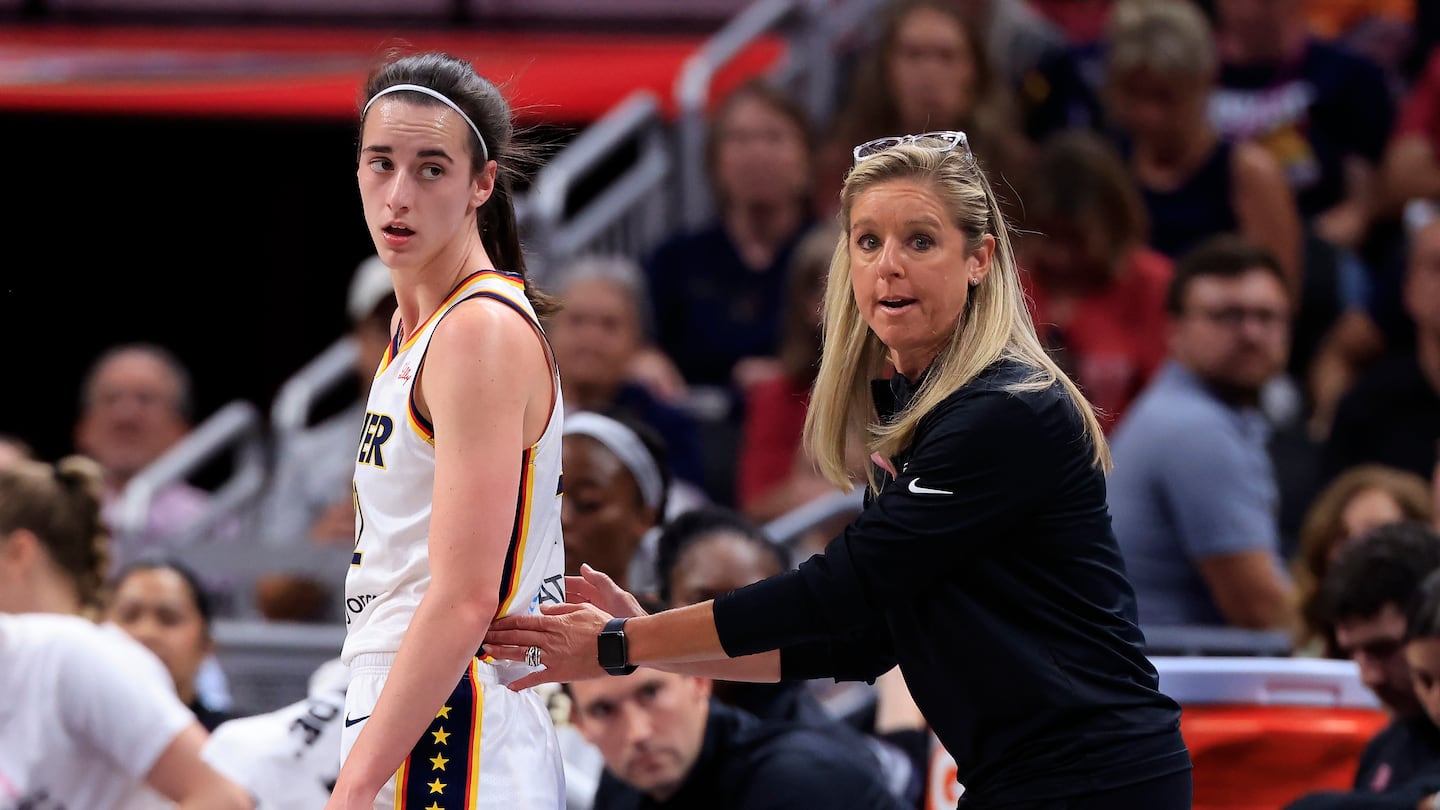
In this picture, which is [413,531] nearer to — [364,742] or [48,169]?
[364,742]

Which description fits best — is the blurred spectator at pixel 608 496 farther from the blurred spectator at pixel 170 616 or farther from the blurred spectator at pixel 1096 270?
the blurred spectator at pixel 1096 270

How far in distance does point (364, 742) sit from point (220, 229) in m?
8.01

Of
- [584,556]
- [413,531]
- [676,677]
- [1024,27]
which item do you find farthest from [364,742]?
[1024,27]

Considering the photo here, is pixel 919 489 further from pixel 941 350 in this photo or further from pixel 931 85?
pixel 931 85

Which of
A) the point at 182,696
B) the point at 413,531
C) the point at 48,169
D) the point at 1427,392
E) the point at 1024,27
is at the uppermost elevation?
the point at 48,169

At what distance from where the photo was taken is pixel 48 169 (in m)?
10.2

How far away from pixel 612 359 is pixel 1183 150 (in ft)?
8.86

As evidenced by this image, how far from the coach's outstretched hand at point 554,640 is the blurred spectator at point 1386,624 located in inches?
78.4

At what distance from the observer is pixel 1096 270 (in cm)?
744

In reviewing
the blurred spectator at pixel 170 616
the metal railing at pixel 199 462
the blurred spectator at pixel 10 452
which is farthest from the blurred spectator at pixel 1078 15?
the blurred spectator at pixel 170 616

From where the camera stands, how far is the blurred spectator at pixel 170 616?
17.7ft

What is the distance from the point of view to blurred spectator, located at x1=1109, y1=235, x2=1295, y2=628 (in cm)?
598

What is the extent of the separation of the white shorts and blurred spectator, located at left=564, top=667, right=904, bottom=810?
1.34m

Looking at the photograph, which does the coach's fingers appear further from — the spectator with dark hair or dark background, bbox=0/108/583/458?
dark background, bbox=0/108/583/458
